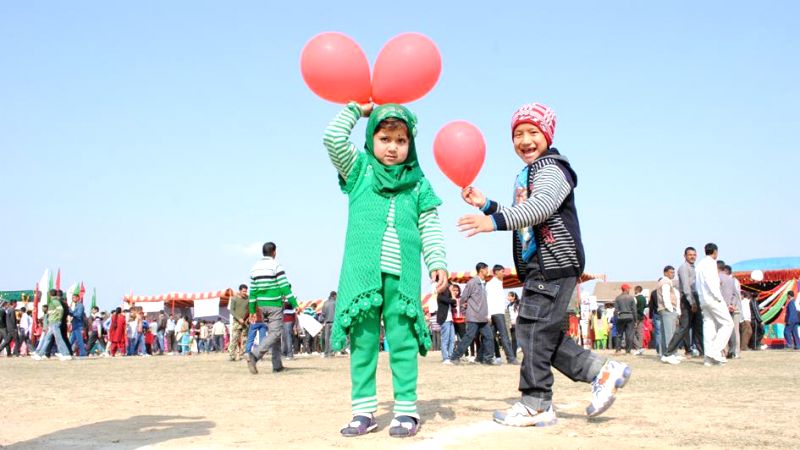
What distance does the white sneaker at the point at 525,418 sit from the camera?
15.3 ft

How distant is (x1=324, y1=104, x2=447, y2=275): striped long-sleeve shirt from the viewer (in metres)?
4.69

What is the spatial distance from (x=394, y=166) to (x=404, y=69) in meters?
0.74

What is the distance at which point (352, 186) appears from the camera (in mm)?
4875

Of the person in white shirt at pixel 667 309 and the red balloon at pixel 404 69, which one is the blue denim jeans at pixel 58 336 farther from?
the red balloon at pixel 404 69

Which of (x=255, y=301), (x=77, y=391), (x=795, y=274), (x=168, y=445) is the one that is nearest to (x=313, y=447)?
(x=168, y=445)

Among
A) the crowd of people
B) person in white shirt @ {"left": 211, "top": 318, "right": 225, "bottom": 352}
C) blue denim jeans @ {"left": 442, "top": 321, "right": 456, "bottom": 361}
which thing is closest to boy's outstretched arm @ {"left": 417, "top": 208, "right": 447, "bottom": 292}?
the crowd of people

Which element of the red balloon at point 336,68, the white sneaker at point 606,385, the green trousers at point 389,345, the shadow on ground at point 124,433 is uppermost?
the red balloon at point 336,68

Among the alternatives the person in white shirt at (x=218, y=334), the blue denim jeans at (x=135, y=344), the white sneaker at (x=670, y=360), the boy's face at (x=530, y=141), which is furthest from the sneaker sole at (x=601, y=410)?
the person in white shirt at (x=218, y=334)

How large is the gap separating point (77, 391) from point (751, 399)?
6642 mm

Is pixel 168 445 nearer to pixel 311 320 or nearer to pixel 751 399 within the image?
pixel 751 399

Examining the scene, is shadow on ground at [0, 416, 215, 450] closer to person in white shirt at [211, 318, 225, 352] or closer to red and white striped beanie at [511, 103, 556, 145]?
red and white striped beanie at [511, 103, 556, 145]

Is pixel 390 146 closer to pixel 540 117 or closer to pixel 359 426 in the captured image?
pixel 540 117

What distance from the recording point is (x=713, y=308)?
477 inches

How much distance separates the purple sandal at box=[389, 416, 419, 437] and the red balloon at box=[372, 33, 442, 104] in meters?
2.15
